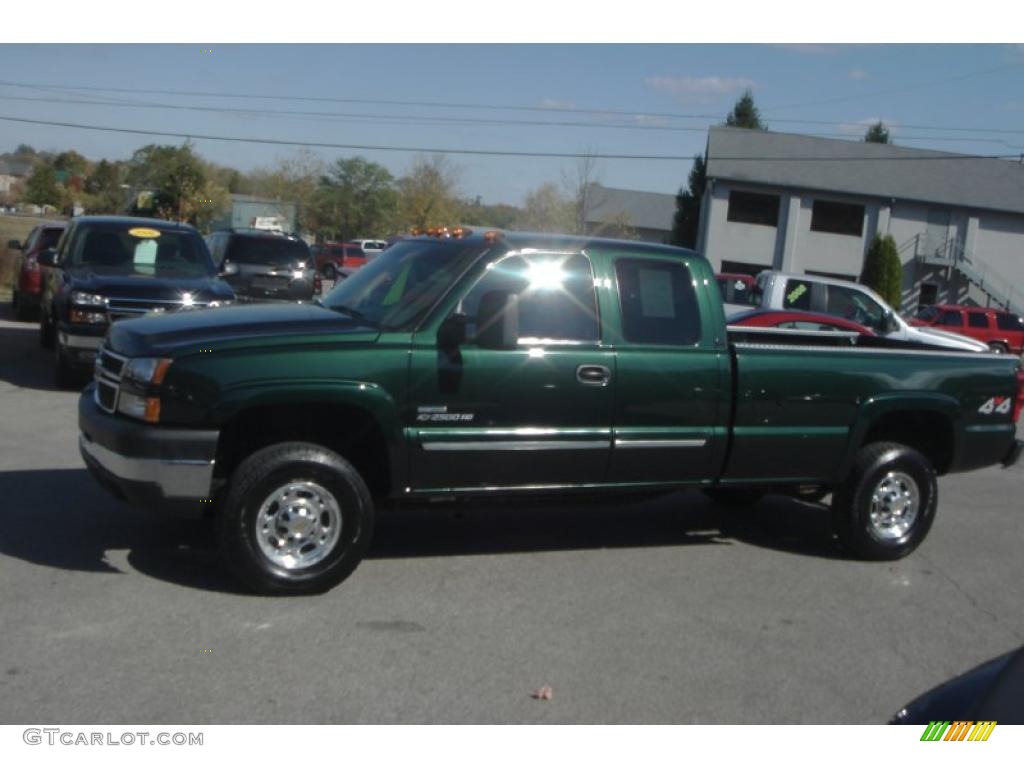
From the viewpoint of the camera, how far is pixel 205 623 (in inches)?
223

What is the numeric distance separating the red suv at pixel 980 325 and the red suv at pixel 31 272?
21442mm

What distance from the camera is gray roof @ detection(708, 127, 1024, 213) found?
45.9 meters

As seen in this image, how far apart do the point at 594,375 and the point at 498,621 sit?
5.08ft

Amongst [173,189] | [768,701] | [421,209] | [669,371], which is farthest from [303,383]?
[421,209]

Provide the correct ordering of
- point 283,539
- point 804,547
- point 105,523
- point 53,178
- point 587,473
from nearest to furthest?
point 283,539, point 587,473, point 105,523, point 804,547, point 53,178

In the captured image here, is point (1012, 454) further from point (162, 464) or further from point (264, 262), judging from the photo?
point (264, 262)

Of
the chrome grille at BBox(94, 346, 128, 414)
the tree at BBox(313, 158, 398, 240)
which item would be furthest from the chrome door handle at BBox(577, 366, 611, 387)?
the tree at BBox(313, 158, 398, 240)

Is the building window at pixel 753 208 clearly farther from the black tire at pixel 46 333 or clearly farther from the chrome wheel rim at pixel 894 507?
the chrome wheel rim at pixel 894 507

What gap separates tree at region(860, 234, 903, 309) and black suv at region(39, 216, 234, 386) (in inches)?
1341

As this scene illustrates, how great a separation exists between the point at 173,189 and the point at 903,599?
35227 mm

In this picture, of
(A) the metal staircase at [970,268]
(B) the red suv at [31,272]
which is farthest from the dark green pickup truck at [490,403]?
(A) the metal staircase at [970,268]

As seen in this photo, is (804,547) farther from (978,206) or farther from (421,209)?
(421,209)

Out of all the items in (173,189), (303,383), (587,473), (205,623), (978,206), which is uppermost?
(978,206)

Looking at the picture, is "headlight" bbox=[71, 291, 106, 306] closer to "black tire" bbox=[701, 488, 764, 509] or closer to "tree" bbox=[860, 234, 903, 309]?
"black tire" bbox=[701, 488, 764, 509]
